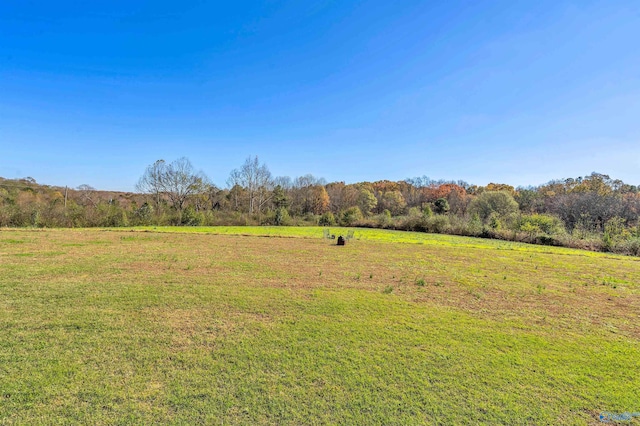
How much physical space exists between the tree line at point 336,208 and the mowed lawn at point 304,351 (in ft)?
66.0

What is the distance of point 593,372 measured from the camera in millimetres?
3408

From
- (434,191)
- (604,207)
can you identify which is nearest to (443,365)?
(604,207)

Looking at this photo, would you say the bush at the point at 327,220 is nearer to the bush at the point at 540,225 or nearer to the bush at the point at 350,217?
the bush at the point at 350,217

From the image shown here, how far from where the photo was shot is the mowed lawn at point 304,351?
2594 mm

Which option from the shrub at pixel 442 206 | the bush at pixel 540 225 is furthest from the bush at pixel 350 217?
the shrub at pixel 442 206

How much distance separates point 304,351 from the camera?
3.62m

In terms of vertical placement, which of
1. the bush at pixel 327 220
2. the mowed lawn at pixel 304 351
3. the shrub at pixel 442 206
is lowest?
the mowed lawn at pixel 304 351

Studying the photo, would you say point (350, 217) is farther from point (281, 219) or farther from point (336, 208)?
point (336, 208)

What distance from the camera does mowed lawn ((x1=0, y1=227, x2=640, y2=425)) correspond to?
8.51ft

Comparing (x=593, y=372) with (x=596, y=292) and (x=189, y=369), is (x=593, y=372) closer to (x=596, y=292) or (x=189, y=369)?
(x=189, y=369)

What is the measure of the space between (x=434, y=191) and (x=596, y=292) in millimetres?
61467

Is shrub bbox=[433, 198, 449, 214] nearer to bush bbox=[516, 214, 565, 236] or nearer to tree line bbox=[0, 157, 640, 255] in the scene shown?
tree line bbox=[0, 157, 640, 255]

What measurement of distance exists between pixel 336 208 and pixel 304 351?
52.2 metres

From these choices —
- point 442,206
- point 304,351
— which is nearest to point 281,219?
point 442,206
